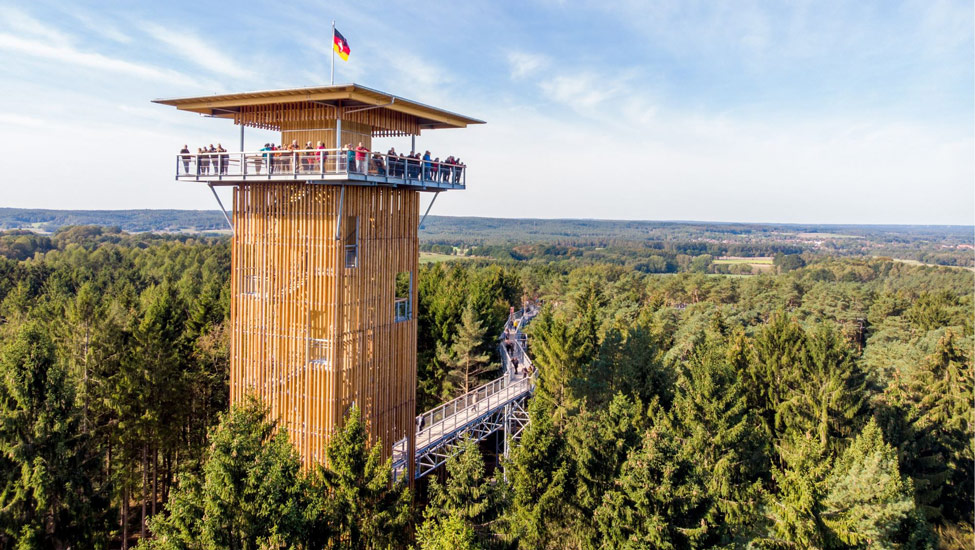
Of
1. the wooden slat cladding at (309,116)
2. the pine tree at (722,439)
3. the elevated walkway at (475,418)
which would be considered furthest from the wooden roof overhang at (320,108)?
the pine tree at (722,439)

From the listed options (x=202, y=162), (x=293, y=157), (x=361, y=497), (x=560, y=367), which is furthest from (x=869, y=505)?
(x=202, y=162)

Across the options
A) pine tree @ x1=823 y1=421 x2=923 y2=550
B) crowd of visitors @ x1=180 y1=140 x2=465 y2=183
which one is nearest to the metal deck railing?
crowd of visitors @ x1=180 y1=140 x2=465 y2=183

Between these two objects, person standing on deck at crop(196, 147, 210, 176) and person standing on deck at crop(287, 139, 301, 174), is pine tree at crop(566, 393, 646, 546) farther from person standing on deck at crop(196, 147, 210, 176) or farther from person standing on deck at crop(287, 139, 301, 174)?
person standing on deck at crop(196, 147, 210, 176)

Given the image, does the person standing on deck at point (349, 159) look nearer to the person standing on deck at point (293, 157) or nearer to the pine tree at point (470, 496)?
the person standing on deck at point (293, 157)

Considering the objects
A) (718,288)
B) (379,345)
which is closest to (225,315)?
(379,345)

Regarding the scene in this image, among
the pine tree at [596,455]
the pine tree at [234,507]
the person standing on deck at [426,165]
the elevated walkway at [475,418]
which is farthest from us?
the elevated walkway at [475,418]

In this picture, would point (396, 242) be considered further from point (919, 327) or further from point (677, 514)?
point (919, 327)

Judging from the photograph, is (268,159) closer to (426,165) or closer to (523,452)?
(426,165)
